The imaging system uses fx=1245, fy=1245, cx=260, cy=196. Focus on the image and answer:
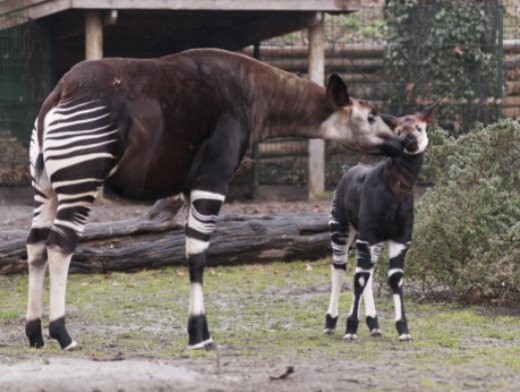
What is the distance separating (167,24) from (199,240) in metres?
9.51

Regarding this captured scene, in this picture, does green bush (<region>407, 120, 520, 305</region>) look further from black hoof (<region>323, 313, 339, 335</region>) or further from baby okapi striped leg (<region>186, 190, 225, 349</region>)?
baby okapi striped leg (<region>186, 190, 225, 349</region>)

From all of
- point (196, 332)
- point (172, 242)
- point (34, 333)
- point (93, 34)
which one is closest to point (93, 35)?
point (93, 34)

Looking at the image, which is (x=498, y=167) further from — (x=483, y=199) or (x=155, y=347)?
(x=155, y=347)

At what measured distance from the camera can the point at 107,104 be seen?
23.3 ft

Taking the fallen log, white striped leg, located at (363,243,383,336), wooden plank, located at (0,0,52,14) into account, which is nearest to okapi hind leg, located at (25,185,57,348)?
white striped leg, located at (363,243,383,336)

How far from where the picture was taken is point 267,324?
28.3 ft

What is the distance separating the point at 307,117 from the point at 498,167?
2461 millimetres

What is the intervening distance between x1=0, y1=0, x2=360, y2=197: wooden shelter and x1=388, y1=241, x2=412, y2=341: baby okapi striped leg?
7440 mm

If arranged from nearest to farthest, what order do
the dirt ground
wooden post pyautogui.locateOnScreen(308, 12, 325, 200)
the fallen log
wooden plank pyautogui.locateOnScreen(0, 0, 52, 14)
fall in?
the dirt ground, the fallen log, wooden plank pyautogui.locateOnScreen(0, 0, 52, 14), wooden post pyautogui.locateOnScreen(308, 12, 325, 200)

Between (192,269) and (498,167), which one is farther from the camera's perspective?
(498,167)

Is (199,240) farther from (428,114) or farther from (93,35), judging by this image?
(93,35)

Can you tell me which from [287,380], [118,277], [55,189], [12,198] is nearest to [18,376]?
[287,380]

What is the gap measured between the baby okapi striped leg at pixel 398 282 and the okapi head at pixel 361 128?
0.60 m

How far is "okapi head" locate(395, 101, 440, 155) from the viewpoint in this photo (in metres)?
7.73
